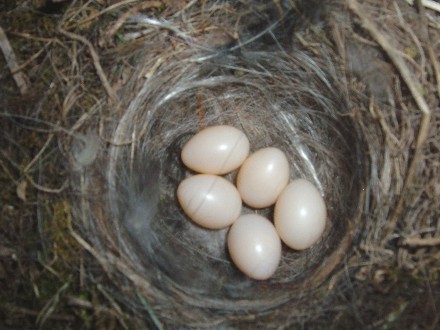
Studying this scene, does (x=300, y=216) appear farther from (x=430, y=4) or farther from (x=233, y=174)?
(x=430, y=4)

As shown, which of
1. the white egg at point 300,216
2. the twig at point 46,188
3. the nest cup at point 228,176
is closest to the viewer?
the twig at point 46,188

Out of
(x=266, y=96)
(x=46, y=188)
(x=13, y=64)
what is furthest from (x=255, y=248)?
(x=13, y=64)

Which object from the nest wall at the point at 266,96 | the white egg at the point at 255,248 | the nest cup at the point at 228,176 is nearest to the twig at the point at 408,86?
the nest wall at the point at 266,96

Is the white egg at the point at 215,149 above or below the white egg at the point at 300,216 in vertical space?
above

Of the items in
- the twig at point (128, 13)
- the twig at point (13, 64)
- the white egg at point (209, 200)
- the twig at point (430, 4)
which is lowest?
the white egg at point (209, 200)

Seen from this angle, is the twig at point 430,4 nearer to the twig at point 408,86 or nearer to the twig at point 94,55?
the twig at point 408,86
